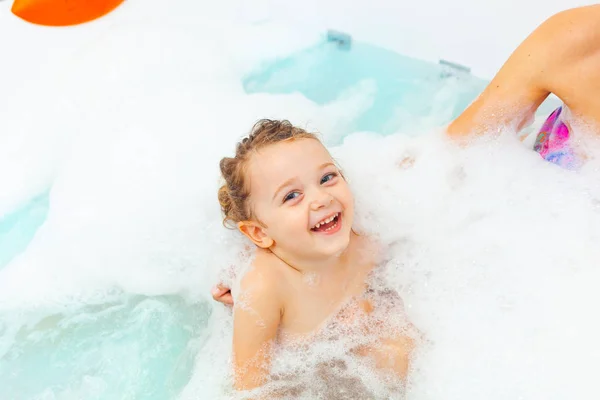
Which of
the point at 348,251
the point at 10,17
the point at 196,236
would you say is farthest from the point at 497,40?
the point at 10,17

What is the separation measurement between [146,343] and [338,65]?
3.13 ft

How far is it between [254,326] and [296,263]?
0.13 metres

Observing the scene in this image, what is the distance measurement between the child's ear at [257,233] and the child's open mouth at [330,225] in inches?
3.5

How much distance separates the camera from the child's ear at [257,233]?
1.12m

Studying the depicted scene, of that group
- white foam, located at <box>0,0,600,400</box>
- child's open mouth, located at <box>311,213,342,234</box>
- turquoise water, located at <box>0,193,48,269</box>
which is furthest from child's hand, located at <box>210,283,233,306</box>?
turquoise water, located at <box>0,193,48,269</box>

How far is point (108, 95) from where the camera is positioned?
170 cm

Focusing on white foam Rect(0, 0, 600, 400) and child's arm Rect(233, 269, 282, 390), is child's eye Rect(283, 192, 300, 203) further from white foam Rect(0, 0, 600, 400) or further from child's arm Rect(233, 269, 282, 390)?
white foam Rect(0, 0, 600, 400)

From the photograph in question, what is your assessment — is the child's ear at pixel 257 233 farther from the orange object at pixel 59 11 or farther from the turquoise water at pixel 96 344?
the orange object at pixel 59 11

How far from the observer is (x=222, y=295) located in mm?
1235

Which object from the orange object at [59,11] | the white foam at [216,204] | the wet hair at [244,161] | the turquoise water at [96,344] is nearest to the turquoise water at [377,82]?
the white foam at [216,204]

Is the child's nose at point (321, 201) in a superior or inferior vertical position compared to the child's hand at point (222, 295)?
superior

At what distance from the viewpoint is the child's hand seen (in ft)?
4.05

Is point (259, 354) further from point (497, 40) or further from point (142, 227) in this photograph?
point (497, 40)

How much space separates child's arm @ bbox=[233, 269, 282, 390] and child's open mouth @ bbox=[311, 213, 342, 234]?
4.9 inches
